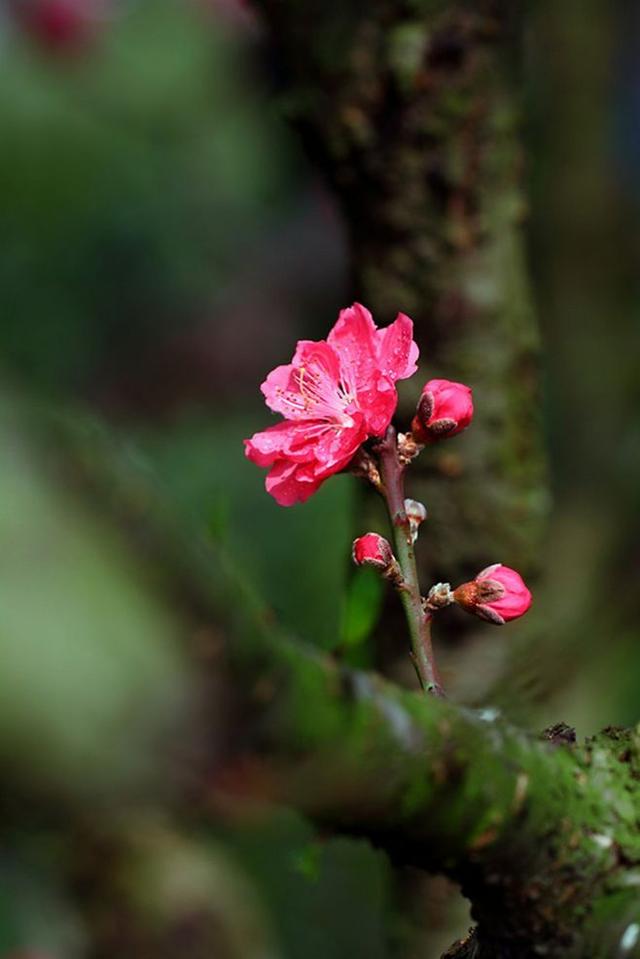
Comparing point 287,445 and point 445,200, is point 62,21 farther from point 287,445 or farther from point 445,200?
point 287,445

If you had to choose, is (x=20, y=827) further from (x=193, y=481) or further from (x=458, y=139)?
(x=193, y=481)

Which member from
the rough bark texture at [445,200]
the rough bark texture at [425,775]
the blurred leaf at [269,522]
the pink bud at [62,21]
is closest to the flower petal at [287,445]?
the rough bark texture at [425,775]

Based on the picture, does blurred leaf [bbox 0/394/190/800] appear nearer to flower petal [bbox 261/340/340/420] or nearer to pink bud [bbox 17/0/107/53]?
flower petal [bbox 261/340/340/420]

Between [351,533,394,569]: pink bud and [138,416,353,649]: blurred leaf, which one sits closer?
[351,533,394,569]: pink bud

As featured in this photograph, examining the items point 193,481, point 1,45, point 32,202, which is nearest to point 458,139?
point 193,481

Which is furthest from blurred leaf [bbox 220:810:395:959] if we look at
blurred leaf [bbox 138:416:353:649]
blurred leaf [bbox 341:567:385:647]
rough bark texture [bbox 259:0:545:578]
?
blurred leaf [bbox 341:567:385:647]

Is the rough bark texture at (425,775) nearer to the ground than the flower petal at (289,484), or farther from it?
nearer to the ground

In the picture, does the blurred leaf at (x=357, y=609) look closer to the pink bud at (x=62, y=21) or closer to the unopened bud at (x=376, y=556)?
the unopened bud at (x=376, y=556)
